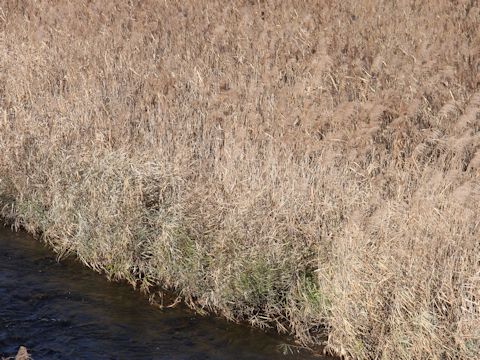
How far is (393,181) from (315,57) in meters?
2.51

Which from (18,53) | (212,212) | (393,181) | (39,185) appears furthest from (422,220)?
(18,53)

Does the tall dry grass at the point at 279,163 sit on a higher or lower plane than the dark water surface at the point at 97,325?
higher

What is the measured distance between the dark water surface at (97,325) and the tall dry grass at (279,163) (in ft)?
0.65

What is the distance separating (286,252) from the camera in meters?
7.12

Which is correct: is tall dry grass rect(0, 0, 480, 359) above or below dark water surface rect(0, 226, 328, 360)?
above

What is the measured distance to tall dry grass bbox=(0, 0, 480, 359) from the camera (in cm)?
621

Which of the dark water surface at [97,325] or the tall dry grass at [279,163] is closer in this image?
the tall dry grass at [279,163]

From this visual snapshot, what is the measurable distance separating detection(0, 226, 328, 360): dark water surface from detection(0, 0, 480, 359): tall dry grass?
0.20m

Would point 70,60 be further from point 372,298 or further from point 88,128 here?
point 372,298

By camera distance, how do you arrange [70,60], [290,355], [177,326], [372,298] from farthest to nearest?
1. [70,60]
2. [177,326]
3. [290,355]
4. [372,298]

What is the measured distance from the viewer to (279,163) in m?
7.90

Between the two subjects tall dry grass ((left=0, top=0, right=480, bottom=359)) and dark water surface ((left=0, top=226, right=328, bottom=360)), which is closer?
tall dry grass ((left=0, top=0, right=480, bottom=359))

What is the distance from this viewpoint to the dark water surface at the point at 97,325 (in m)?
6.82

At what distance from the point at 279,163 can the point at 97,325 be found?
2.20 metres
